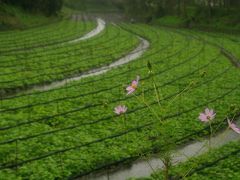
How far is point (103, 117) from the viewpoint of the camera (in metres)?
15.9

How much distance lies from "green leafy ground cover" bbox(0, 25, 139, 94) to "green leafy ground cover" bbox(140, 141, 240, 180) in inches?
463

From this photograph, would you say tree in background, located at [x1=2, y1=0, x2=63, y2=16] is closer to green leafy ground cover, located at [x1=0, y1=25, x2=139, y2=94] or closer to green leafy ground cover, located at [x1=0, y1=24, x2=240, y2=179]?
green leafy ground cover, located at [x1=0, y1=25, x2=139, y2=94]

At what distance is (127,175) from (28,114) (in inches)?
232

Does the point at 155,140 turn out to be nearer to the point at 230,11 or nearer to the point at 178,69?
the point at 178,69

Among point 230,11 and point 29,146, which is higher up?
point 29,146

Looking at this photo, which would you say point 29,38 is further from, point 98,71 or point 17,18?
point 98,71

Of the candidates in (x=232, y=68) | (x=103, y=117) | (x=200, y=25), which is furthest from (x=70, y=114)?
(x=200, y=25)

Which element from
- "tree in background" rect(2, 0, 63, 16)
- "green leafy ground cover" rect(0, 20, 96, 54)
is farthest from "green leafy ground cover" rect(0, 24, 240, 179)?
"tree in background" rect(2, 0, 63, 16)

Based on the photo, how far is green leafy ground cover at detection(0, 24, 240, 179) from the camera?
39.6 feet

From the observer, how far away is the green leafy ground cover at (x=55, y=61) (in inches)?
883

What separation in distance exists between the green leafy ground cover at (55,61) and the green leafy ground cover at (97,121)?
2.64 meters

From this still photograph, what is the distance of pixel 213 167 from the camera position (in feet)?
38.2

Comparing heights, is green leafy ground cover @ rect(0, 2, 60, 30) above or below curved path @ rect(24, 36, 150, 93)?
below

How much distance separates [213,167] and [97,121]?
5.01 m
